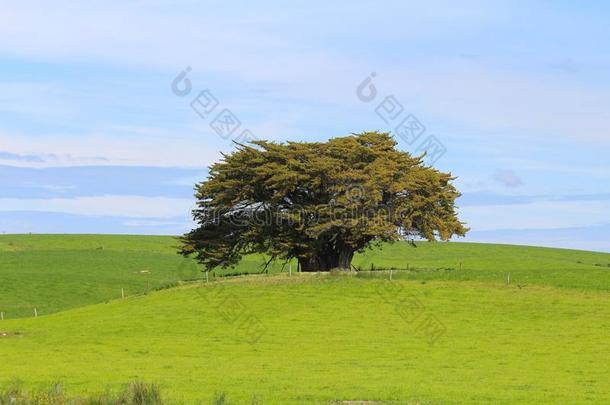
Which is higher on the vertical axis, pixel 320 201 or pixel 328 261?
pixel 320 201

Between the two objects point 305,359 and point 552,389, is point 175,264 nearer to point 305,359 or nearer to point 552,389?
point 305,359

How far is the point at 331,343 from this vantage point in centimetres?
4712

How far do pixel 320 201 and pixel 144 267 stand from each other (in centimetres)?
4024

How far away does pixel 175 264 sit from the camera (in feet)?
365

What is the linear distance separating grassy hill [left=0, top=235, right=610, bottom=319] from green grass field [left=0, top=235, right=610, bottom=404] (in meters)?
0.45

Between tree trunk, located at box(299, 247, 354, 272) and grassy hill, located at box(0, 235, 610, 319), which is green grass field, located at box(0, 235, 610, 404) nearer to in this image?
grassy hill, located at box(0, 235, 610, 319)

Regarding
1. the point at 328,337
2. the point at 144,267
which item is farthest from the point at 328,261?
the point at 144,267

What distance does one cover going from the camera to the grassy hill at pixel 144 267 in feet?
237

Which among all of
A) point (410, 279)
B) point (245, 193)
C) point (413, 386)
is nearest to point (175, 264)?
point (245, 193)

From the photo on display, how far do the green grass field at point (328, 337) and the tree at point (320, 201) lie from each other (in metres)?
3.88

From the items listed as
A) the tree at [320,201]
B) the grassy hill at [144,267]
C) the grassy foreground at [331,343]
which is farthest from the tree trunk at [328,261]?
the grassy foreground at [331,343]

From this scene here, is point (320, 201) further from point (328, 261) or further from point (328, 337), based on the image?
point (328, 337)

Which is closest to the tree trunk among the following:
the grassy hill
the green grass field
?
the grassy hill

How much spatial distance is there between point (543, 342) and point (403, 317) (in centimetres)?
Answer: 1061
